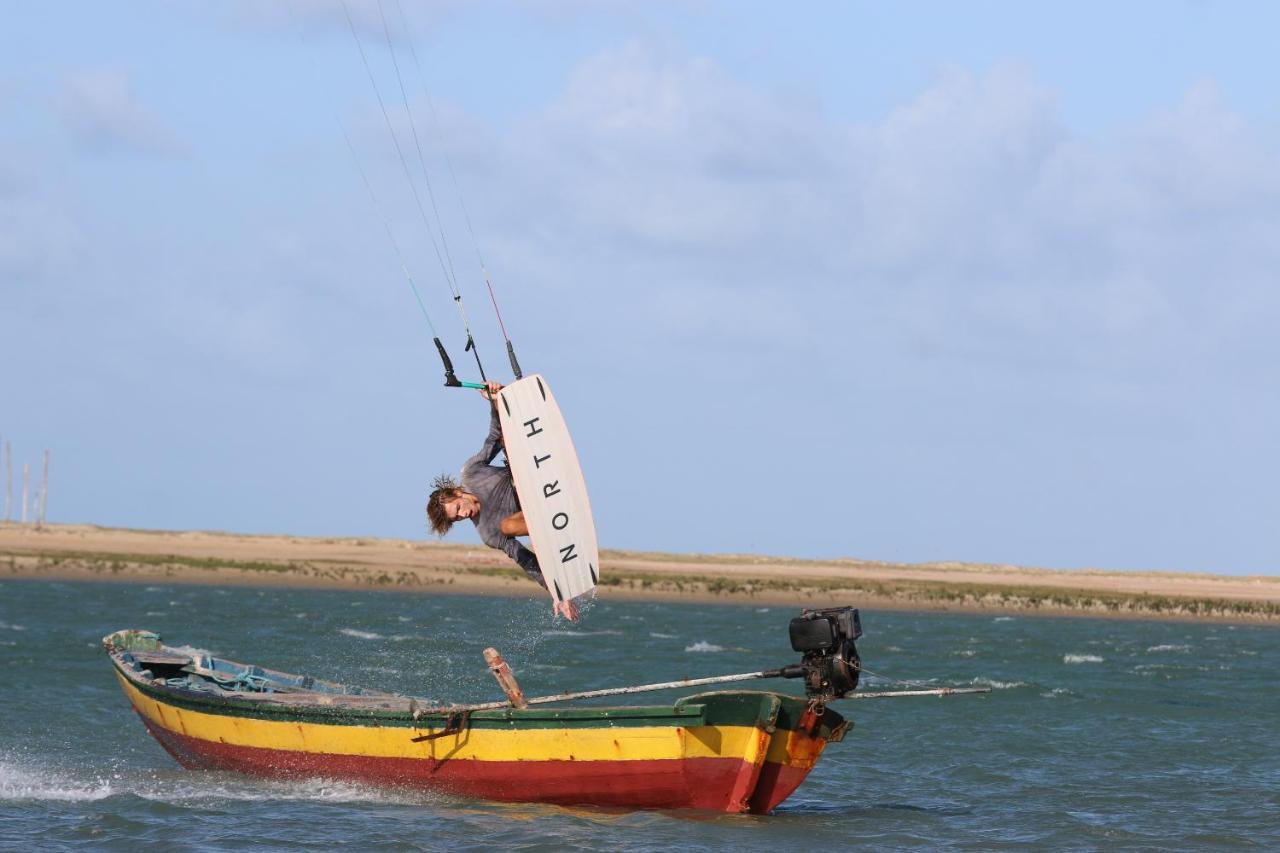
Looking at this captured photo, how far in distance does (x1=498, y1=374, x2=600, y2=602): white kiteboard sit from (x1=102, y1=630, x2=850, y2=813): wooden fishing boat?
1.64m

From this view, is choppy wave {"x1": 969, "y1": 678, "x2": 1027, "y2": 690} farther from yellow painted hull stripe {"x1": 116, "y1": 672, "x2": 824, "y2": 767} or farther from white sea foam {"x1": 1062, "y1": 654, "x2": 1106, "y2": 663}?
yellow painted hull stripe {"x1": 116, "y1": 672, "x2": 824, "y2": 767}

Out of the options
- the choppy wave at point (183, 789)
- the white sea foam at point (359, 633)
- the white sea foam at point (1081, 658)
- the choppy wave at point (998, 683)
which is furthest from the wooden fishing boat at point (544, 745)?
the white sea foam at point (1081, 658)

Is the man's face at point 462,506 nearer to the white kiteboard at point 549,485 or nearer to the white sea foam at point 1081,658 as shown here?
the white kiteboard at point 549,485

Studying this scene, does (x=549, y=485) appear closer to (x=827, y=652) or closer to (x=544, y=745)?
(x=544, y=745)

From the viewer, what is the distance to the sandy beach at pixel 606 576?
73.2m

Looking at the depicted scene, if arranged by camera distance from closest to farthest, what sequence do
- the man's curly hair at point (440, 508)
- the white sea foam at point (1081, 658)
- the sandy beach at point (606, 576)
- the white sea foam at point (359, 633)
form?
the man's curly hair at point (440, 508) < the white sea foam at point (359, 633) < the white sea foam at point (1081, 658) < the sandy beach at point (606, 576)

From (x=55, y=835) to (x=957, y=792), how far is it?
37.3ft

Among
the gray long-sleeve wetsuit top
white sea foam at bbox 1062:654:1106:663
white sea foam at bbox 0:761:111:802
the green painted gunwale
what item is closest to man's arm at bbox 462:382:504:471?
the gray long-sleeve wetsuit top

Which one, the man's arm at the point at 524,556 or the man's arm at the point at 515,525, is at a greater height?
the man's arm at the point at 515,525

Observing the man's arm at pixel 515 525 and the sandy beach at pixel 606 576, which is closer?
the man's arm at pixel 515 525

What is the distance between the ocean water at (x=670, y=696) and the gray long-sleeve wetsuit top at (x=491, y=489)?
311 cm

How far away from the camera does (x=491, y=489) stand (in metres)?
16.5

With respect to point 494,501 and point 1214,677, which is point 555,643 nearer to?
point 1214,677

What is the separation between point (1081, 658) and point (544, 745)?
30.6 m
